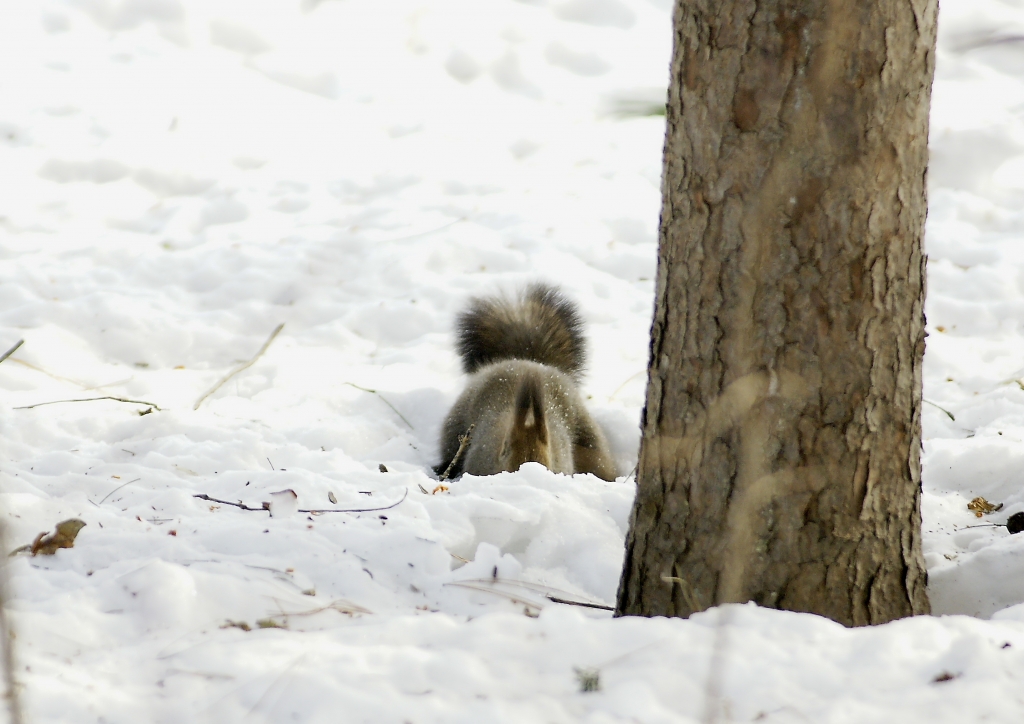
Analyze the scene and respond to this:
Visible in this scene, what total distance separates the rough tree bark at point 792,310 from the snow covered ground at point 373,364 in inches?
9.2

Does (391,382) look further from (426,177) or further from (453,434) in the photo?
(426,177)

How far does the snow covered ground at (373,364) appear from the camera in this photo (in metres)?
1.40

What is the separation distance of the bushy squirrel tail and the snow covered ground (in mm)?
203

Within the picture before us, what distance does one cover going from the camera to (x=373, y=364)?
4672 mm

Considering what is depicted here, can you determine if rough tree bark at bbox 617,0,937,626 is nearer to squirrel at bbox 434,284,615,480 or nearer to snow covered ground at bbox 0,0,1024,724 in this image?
snow covered ground at bbox 0,0,1024,724

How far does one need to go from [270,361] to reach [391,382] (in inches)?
24.0

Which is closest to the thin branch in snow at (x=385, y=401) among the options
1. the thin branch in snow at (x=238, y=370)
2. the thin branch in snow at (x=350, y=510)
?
the thin branch in snow at (x=238, y=370)

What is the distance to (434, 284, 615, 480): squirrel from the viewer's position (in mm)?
3576

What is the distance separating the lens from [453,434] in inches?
166

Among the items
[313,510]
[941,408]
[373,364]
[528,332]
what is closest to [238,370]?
[373,364]

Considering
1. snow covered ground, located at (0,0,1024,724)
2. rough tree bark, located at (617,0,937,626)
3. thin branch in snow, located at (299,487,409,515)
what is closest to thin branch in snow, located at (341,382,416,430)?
snow covered ground, located at (0,0,1024,724)

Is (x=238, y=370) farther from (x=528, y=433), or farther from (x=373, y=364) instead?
(x=528, y=433)

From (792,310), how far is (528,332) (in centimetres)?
305

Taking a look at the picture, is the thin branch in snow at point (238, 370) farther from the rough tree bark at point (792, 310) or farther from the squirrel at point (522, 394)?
the rough tree bark at point (792, 310)
